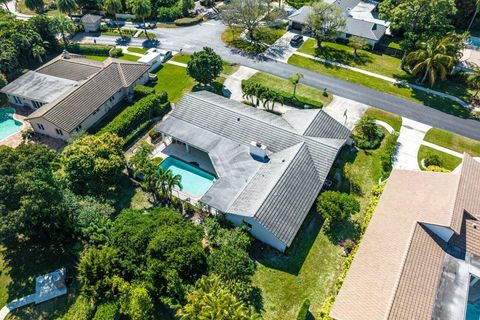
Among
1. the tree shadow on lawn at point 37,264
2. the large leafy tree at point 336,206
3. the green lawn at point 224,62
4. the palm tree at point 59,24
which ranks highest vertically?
the palm tree at point 59,24

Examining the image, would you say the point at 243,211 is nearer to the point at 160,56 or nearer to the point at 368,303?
the point at 368,303

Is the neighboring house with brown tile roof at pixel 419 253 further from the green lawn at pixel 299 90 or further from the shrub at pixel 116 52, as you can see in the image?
the shrub at pixel 116 52

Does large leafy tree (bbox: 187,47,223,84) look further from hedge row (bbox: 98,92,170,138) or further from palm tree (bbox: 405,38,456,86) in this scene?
palm tree (bbox: 405,38,456,86)

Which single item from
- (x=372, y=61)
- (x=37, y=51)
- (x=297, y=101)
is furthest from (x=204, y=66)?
(x=372, y=61)

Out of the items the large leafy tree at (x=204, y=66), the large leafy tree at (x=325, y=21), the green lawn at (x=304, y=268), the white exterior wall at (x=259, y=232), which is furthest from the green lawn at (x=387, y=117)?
the white exterior wall at (x=259, y=232)

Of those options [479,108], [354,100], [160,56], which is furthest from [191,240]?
[479,108]

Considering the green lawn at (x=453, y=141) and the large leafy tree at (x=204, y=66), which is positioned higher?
the large leafy tree at (x=204, y=66)
